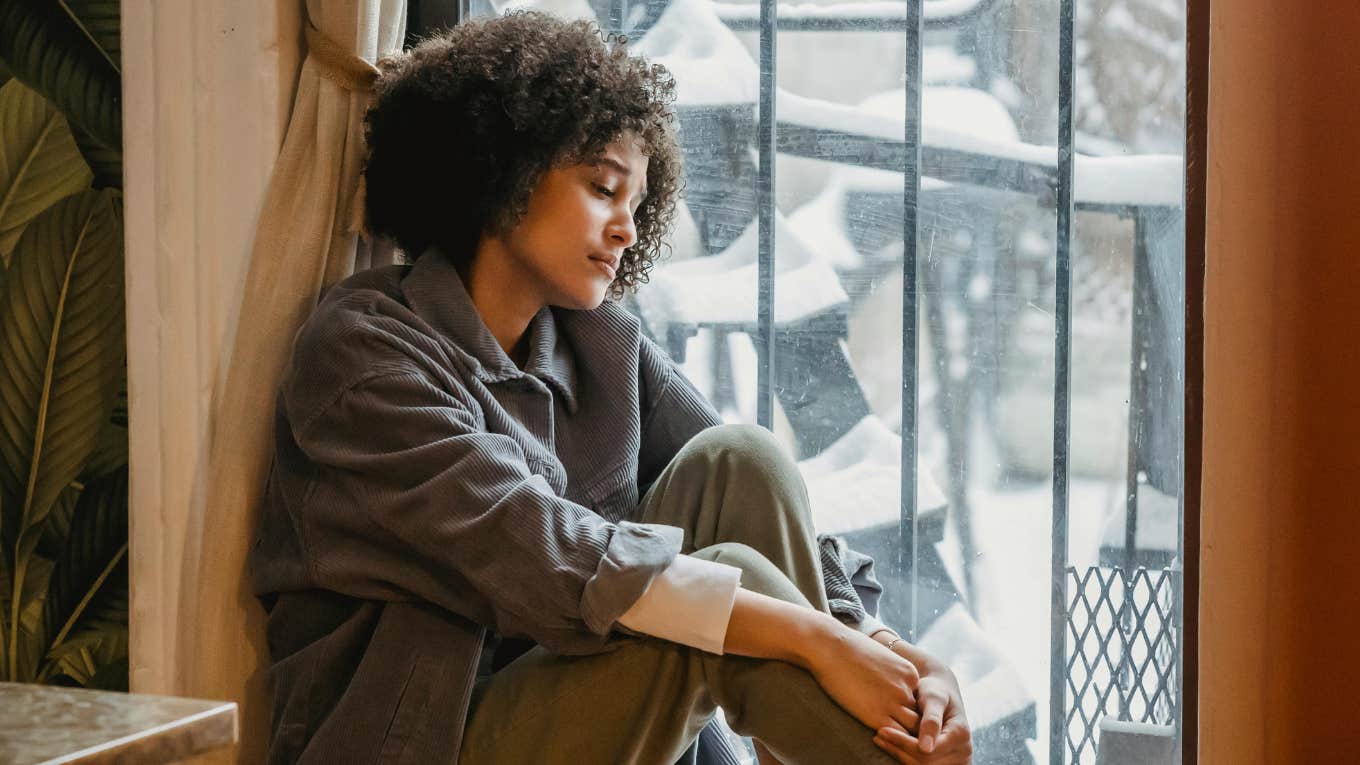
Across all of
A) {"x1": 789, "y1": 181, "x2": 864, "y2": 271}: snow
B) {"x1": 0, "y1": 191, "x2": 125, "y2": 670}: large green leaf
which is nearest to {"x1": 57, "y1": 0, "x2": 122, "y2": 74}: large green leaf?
{"x1": 0, "y1": 191, "x2": 125, "y2": 670}: large green leaf

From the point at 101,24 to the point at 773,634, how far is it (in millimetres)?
1157

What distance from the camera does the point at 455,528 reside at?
44.2 inches

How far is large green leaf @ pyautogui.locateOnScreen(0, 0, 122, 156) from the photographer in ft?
5.09

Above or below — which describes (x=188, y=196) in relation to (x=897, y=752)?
above

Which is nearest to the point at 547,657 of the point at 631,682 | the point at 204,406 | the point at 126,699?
the point at 631,682

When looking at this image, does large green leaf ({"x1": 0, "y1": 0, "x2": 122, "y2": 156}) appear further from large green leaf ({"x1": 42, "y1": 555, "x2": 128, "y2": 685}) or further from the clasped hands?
the clasped hands

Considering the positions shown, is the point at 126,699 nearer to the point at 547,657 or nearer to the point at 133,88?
the point at 547,657

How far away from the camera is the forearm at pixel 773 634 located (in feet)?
3.65

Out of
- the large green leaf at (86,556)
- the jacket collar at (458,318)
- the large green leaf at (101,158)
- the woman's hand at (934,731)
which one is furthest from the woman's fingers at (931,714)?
the large green leaf at (101,158)

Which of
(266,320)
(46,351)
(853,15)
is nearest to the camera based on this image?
(266,320)

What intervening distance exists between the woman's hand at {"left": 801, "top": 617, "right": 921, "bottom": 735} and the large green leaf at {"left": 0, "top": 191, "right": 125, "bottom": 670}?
0.97 m

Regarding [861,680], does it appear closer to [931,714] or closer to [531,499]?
[931,714]

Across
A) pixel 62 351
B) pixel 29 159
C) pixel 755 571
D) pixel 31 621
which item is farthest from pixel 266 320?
pixel 755 571

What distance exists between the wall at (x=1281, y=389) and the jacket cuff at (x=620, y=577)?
1.97ft
